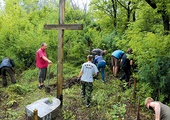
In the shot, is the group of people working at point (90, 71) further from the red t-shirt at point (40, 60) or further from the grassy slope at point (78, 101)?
the grassy slope at point (78, 101)

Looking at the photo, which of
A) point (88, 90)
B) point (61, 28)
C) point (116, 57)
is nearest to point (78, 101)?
point (88, 90)

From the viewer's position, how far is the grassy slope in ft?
19.8

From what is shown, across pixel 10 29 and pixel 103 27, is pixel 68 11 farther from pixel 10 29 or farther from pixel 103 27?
pixel 10 29

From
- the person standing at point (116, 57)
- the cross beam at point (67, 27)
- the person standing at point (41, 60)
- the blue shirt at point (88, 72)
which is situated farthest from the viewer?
the person standing at point (116, 57)

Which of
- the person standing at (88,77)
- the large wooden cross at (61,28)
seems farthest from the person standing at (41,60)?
the person standing at (88,77)

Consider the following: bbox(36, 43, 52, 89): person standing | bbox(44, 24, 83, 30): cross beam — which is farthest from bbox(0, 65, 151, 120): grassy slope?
bbox(44, 24, 83, 30): cross beam

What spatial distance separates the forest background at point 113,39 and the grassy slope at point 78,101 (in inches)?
19.1

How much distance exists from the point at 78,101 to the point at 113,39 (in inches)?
200

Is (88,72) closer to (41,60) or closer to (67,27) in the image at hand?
(67,27)

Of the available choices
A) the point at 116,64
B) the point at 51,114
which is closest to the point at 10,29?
the point at 116,64

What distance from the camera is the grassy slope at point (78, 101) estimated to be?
238 inches

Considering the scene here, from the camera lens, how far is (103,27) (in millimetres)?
17109

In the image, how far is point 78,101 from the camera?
22.7 feet

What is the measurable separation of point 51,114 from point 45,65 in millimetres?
2922
